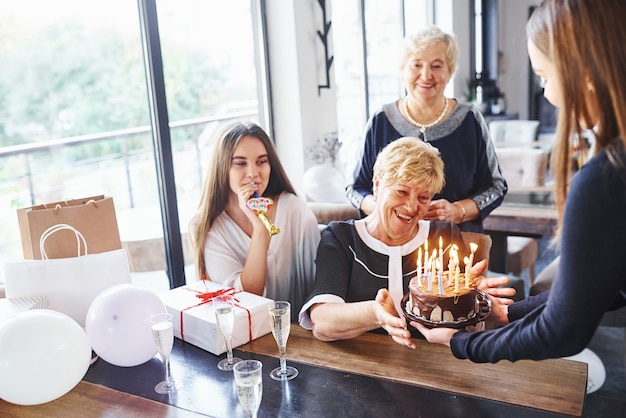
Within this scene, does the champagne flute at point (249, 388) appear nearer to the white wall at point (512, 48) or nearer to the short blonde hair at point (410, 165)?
the short blonde hair at point (410, 165)

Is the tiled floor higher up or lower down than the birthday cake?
lower down

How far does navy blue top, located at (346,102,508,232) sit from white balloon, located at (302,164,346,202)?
1126 millimetres

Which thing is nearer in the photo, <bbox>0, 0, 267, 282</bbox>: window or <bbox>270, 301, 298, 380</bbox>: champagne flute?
<bbox>270, 301, 298, 380</bbox>: champagne flute

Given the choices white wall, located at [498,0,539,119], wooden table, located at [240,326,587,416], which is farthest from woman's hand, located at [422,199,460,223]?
white wall, located at [498,0,539,119]

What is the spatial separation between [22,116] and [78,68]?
1.21 feet

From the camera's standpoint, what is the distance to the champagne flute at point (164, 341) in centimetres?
148

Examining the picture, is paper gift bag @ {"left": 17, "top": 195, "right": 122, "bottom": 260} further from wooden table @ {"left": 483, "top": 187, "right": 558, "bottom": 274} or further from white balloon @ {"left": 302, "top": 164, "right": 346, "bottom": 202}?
wooden table @ {"left": 483, "top": 187, "right": 558, "bottom": 274}

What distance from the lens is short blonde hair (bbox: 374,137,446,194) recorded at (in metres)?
1.81

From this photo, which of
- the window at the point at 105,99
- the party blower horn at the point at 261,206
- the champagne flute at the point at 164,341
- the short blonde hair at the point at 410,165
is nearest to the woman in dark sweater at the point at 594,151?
the short blonde hair at the point at 410,165

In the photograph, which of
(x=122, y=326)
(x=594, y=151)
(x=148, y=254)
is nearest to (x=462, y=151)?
(x=594, y=151)

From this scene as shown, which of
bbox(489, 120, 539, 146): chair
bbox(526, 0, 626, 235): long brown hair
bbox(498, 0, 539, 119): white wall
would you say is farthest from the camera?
bbox(498, 0, 539, 119): white wall

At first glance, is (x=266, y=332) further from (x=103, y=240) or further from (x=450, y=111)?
(x=450, y=111)

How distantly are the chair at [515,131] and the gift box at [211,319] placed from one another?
15.4 feet

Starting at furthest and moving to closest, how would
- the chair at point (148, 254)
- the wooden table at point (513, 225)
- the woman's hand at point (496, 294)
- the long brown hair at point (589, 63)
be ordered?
the wooden table at point (513, 225), the chair at point (148, 254), the woman's hand at point (496, 294), the long brown hair at point (589, 63)
